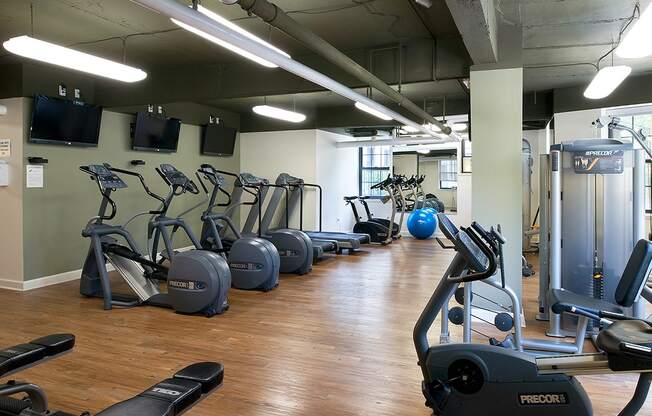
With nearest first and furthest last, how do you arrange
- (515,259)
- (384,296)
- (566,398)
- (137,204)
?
(566,398)
(515,259)
(384,296)
(137,204)

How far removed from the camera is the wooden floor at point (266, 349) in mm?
2809

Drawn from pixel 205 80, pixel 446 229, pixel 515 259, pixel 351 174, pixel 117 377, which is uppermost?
pixel 205 80

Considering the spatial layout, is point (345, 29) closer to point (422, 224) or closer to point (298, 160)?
point (298, 160)

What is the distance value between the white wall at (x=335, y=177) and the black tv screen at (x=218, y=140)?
1.77 meters

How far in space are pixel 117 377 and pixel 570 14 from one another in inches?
196

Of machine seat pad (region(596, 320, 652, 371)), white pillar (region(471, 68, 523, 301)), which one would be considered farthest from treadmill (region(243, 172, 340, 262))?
machine seat pad (region(596, 320, 652, 371))

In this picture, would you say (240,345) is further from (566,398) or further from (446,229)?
(566,398)

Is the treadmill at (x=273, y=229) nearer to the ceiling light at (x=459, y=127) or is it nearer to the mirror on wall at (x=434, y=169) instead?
the ceiling light at (x=459, y=127)

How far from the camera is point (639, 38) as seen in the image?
3.19 meters

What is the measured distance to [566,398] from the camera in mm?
2182

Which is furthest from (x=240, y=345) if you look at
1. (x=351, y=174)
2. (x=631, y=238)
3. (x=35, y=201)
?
(x=351, y=174)

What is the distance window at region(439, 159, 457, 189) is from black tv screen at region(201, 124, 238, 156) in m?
8.13

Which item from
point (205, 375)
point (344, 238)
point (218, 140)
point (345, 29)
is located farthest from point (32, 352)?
point (218, 140)

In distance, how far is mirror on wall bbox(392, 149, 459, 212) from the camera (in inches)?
592
